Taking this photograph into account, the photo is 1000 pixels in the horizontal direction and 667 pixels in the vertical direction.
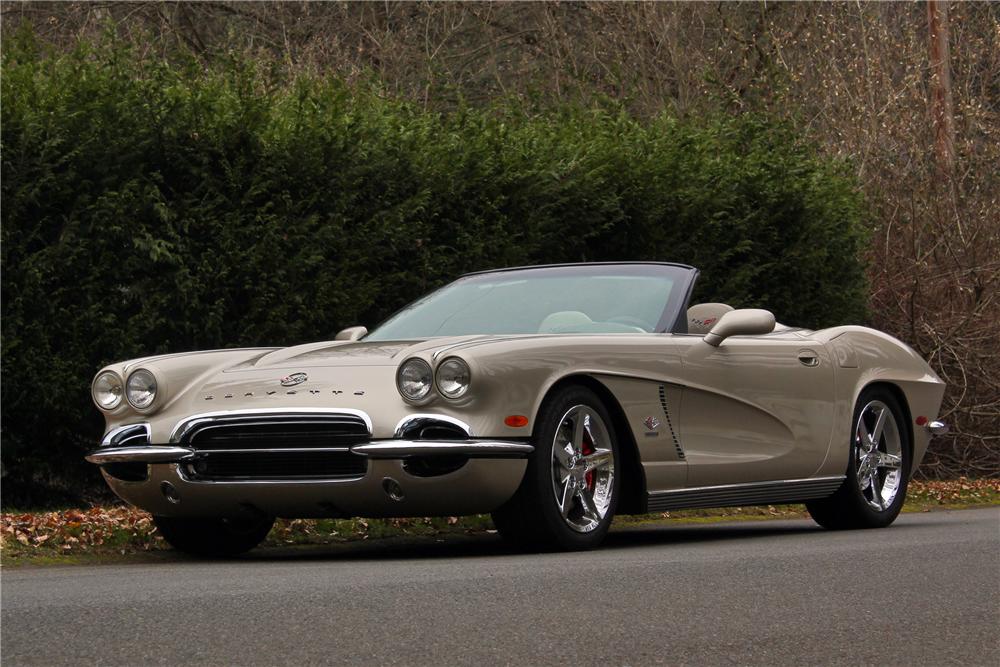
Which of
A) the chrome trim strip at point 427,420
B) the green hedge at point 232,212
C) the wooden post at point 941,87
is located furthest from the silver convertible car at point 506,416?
the wooden post at point 941,87

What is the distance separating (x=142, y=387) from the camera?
8117mm

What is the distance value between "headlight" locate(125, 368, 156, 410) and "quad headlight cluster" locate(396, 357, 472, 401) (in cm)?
126

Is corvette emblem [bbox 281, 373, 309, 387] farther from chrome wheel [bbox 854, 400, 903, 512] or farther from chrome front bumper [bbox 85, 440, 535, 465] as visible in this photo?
chrome wheel [bbox 854, 400, 903, 512]

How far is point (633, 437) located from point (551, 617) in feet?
8.93

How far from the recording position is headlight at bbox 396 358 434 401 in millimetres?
7555

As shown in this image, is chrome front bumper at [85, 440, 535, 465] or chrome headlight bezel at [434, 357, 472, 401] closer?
chrome front bumper at [85, 440, 535, 465]

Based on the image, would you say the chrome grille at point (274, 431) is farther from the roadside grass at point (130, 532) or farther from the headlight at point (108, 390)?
the roadside grass at point (130, 532)

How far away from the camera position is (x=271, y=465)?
302 inches

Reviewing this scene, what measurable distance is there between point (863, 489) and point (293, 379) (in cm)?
378

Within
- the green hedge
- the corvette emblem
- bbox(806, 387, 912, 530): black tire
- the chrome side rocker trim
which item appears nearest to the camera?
the corvette emblem

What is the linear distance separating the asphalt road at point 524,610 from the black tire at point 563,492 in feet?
0.48

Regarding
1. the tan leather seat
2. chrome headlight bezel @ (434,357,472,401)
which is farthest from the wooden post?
chrome headlight bezel @ (434,357,472,401)

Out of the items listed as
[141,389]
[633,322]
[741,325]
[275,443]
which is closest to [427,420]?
[275,443]

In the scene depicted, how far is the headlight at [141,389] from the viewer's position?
8062mm
